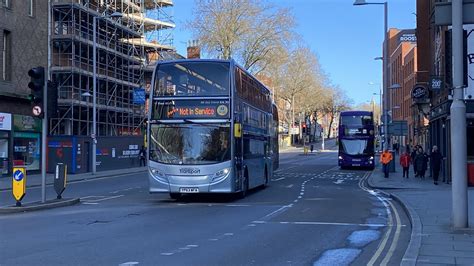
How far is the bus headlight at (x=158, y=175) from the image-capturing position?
56.3ft

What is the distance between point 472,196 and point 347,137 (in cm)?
2415

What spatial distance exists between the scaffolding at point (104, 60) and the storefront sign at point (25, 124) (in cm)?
360

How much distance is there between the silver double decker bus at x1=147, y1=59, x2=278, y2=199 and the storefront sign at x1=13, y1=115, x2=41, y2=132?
62.2 ft

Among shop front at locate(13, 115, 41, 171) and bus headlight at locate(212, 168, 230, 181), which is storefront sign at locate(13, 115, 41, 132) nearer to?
shop front at locate(13, 115, 41, 171)

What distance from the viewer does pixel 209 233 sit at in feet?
37.2

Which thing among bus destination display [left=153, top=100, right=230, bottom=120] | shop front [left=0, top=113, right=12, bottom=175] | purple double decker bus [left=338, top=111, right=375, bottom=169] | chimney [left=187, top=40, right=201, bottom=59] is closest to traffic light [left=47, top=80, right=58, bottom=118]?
bus destination display [left=153, top=100, right=230, bottom=120]

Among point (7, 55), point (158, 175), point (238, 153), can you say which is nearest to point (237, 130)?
point (238, 153)

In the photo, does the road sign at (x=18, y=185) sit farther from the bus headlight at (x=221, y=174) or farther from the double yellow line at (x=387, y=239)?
the double yellow line at (x=387, y=239)

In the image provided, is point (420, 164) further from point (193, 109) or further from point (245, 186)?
point (193, 109)

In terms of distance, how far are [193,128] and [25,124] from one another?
2055cm

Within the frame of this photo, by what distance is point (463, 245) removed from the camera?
9.34 meters

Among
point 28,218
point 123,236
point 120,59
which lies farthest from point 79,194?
point 120,59

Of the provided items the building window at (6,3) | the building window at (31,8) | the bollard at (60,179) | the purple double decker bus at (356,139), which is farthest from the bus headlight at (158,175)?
the purple double decker bus at (356,139)

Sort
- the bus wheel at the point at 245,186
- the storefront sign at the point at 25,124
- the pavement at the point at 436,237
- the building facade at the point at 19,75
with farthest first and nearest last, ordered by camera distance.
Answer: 1. the storefront sign at the point at 25,124
2. the building facade at the point at 19,75
3. the bus wheel at the point at 245,186
4. the pavement at the point at 436,237
